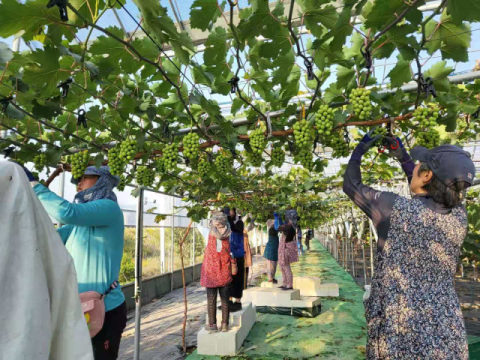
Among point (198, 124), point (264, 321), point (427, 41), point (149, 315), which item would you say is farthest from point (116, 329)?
point (149, 315)

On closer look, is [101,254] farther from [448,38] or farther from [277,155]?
[448,38]

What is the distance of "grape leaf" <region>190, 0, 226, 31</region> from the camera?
54.5 inches

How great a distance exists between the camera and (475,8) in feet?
3.92

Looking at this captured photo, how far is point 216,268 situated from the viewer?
471 cm

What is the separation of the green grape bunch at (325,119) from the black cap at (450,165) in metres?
0.60

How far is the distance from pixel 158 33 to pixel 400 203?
4.58 ft

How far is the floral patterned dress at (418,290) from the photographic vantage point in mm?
1514

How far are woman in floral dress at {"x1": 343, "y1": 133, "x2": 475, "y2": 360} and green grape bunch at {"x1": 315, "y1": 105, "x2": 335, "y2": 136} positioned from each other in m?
0.55

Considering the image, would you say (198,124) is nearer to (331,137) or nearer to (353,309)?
(331,137)

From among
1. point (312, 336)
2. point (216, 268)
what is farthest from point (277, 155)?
point (312, 336)

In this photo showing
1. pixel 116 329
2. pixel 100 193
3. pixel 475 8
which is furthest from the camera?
pixel 100 193

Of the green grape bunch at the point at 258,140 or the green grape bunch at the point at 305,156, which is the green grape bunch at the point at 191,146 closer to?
the green grape bunch at the point at 258,140

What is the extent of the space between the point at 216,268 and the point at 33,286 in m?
4.09

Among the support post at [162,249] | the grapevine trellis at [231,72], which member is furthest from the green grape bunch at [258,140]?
the support post at [162,249]
